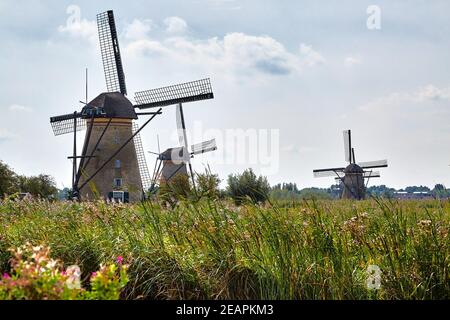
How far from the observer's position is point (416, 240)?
6738 mm

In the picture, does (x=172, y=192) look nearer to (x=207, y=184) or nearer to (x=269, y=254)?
(x=207, y=184)

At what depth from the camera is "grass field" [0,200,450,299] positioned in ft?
20.6

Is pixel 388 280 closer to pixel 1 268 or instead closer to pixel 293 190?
pixel 293 190

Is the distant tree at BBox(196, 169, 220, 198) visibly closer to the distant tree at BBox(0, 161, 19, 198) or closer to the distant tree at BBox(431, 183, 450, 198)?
the distant tree at BBox(431, 183, 450, 198)

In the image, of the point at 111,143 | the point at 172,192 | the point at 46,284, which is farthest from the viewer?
the point at 111,143

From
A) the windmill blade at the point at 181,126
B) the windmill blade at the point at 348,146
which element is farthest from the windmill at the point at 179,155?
the windmill blade at the point at 348,146

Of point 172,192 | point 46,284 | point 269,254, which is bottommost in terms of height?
point 46,284

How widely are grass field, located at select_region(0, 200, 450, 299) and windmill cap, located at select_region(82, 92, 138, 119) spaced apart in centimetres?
2508

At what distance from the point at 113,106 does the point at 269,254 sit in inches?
1093

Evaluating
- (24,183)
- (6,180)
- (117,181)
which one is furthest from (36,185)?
(117,181)

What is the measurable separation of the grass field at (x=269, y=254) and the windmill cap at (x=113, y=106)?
25082mm

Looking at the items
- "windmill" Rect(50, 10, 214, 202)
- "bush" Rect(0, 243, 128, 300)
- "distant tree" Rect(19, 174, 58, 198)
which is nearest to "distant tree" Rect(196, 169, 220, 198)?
Answer: "bush" Rect(0, 243, 128, 300)

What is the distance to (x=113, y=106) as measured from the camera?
33.5m
